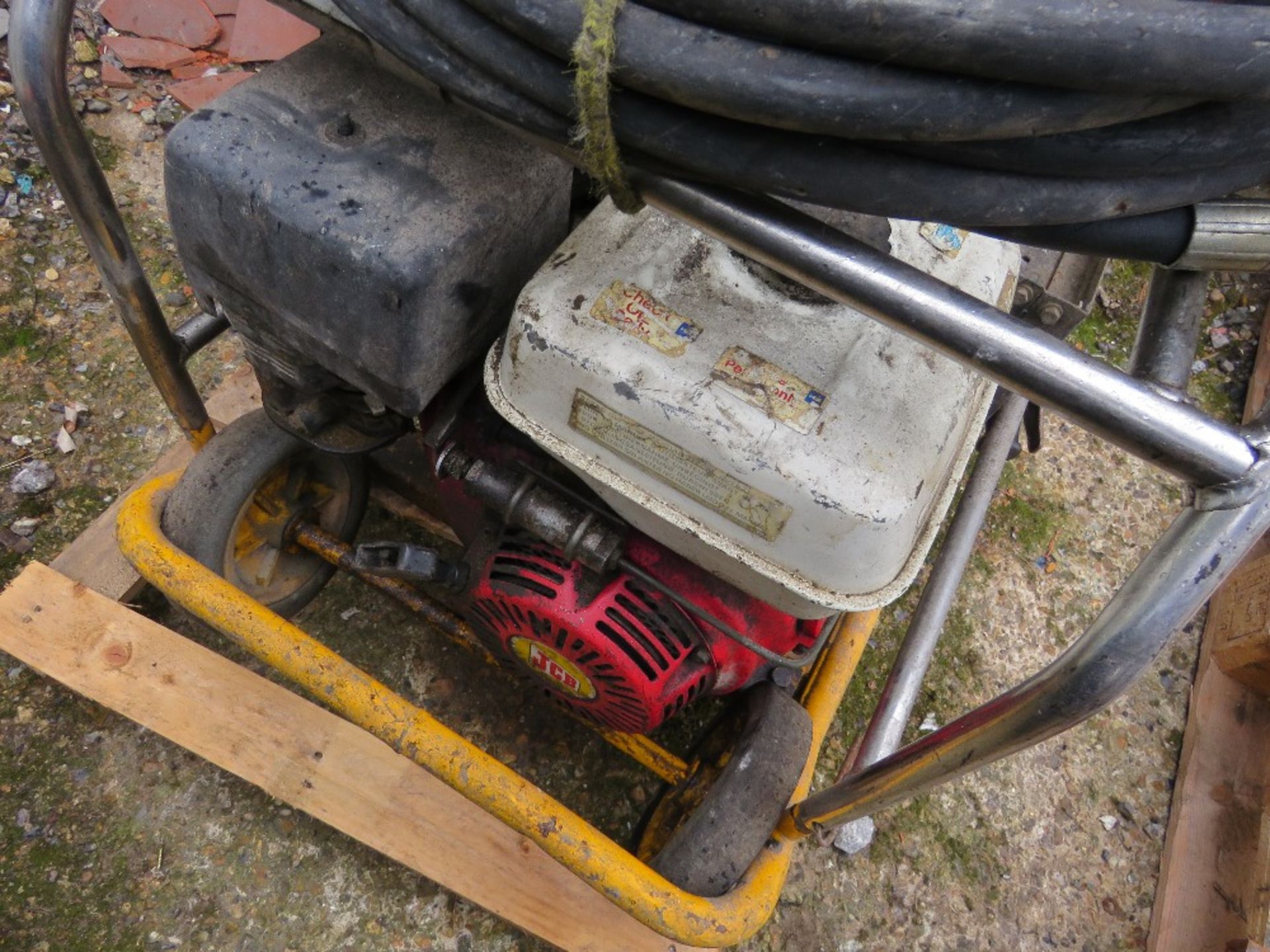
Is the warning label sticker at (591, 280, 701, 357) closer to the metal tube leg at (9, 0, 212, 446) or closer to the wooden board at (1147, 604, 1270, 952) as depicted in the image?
the metal tube leg at (9, 0, 212, 446)

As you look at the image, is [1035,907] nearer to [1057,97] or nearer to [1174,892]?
[1174,892]

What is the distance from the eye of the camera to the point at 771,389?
0.79 m

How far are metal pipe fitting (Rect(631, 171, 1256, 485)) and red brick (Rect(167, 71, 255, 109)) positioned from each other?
2058 millimetres

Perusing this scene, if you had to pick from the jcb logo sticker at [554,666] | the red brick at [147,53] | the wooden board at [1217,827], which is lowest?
the wooden board at [1217,827]

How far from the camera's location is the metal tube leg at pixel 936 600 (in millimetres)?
1170

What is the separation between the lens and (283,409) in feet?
3.77

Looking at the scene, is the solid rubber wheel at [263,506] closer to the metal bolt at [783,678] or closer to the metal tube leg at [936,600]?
the metal bolt at [783,678]

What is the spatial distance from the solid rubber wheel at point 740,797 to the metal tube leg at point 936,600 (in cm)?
10

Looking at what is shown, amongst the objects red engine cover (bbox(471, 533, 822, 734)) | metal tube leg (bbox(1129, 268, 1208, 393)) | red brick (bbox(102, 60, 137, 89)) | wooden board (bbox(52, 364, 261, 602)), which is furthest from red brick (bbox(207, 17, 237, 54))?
metal tube leg (bbox(1129, 268, 1208, 393))

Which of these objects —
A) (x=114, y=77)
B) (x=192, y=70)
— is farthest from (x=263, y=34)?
(x=114, y=77)

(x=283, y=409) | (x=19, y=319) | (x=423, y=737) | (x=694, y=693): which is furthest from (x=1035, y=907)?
(x=19, y=319)

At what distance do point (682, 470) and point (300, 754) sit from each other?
0.86 meters

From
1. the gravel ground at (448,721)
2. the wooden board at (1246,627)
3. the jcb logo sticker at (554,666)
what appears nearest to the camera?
the jcb logo sticker at (554,666)

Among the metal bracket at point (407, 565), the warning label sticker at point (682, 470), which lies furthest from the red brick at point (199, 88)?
the warning label sticker at point (682, 470)
